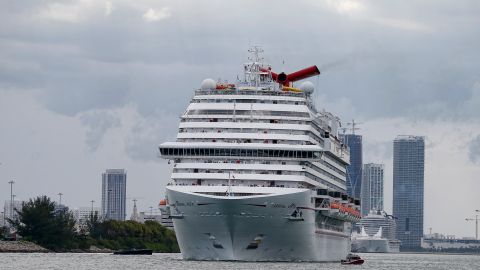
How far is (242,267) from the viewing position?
408 ft

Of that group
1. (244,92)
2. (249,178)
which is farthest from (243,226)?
(244,92)

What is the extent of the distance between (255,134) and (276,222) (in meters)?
10.6

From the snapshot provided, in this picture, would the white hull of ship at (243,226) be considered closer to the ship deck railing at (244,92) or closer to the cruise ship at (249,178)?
the cruise ship at (249,178)

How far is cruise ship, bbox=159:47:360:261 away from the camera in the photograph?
430 feet

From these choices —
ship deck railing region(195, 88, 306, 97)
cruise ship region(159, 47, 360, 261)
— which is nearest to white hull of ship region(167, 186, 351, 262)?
cruise ship region(159, 47, 360, 261)

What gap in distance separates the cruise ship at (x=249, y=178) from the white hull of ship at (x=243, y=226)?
0.31ft

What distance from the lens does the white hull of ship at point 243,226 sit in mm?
129625

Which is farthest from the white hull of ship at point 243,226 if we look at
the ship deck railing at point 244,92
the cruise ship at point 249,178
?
the ship deck railing at point 244,92

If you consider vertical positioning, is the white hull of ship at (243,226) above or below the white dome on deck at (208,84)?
below

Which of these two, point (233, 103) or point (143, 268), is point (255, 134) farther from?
point (143, 268)

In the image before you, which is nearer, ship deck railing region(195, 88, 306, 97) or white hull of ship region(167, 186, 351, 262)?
white hull of ship region(167, 186, 351, 262)

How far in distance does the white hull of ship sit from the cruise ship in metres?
0.10

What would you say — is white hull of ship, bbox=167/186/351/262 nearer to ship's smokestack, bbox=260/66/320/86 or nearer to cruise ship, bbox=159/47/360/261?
cruise ship, bbox=159/47/360/261

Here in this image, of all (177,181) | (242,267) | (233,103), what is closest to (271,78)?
(233,103)
